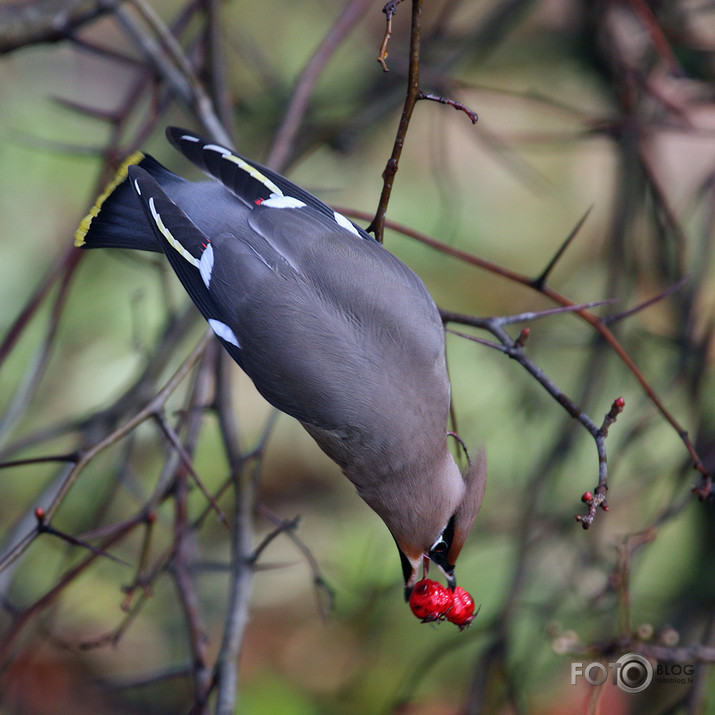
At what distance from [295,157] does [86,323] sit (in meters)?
1.68

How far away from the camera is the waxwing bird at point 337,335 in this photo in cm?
196

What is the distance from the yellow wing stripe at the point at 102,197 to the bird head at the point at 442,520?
106cm

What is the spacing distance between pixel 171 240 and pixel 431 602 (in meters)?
1.00

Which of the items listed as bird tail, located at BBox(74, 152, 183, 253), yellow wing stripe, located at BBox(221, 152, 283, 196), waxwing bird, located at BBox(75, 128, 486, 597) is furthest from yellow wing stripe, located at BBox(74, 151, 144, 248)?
yellow wing stripe, located at BBox(221, 152, 283, 196)

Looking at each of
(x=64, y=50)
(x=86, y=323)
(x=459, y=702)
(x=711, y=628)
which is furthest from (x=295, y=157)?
(x=64, y=50)

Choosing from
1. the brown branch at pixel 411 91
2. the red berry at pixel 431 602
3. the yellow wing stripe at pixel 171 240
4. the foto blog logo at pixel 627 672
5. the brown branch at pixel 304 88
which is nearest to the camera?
the brown branch at pixel 411 91

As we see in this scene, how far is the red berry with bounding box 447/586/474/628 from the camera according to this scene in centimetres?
184

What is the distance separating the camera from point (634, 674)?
8.90ft

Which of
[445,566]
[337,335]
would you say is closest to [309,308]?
[337,335]

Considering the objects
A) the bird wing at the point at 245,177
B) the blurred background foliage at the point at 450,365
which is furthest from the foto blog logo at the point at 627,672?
the bird wing at the point at 245,177

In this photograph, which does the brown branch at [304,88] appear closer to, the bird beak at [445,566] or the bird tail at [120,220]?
the bird tail at [120,220]

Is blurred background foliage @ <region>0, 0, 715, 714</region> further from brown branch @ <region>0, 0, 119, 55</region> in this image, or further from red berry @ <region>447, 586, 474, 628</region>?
red berry @ <region>447, 586, 474, 628</region>

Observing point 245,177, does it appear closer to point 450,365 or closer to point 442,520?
point 442,520

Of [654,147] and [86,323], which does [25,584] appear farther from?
[654,147]
